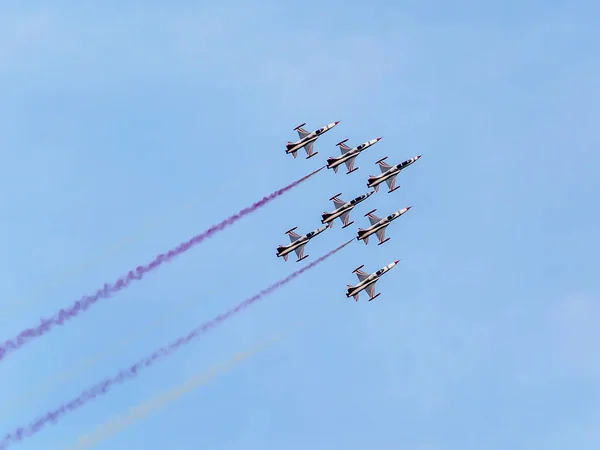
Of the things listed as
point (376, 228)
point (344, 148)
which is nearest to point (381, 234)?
point (376, 228)

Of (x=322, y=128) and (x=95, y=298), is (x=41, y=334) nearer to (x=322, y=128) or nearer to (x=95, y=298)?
(x=95, y=298)

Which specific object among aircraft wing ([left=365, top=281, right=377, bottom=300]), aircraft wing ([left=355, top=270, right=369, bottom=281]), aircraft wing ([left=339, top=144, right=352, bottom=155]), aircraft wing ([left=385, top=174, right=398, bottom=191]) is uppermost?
aircraft wing ([left=339, top=144, right=352, bottom=155])

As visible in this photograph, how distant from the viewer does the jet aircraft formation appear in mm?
190500

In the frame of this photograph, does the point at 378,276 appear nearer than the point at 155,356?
No

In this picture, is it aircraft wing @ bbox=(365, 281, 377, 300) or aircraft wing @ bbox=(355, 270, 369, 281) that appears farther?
aircraft wing @ bbox=(365, 281, 377, 300)

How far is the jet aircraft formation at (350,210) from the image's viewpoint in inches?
7500

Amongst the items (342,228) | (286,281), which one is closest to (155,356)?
(286,281)

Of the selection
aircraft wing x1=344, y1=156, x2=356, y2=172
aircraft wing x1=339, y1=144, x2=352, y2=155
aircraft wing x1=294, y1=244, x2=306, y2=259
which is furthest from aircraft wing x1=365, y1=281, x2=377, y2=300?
aircraft wing x1=339, y1=144, x2=352, y2=155

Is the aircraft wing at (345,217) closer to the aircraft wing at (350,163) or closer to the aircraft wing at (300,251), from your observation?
the aircraft wing at (350,163)

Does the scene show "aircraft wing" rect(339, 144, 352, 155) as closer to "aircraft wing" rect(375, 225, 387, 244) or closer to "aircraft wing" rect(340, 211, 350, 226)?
"aircraft wing" rect(340, 211, 350, 226)

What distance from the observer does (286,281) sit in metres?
185

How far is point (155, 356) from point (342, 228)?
3634 cm

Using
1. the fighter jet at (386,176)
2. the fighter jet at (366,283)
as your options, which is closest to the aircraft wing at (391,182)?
the fighter jet at (386,176)

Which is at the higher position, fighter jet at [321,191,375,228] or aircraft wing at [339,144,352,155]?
aircraft wing at [339,144,352,155]
